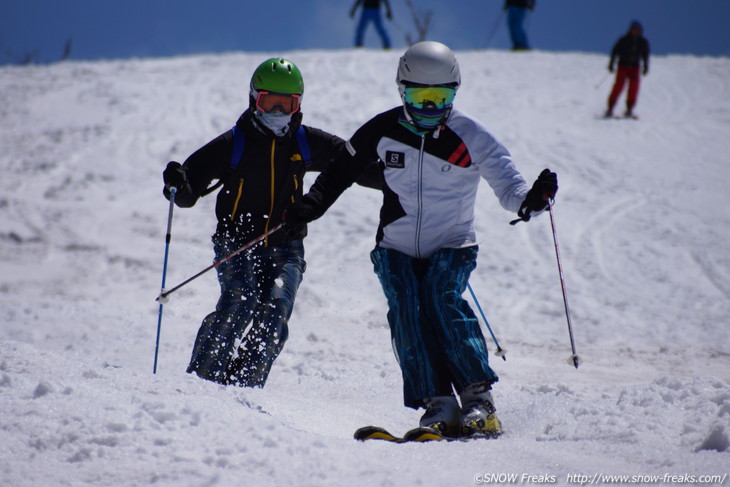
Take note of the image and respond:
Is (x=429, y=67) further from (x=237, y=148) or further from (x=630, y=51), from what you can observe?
(x=630, y=51)

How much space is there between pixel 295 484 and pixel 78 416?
0.86 metres

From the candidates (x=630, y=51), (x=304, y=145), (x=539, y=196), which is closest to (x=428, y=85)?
(x=539, y=196)

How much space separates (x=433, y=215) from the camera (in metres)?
3.82

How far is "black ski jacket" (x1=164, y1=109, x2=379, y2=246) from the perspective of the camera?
14.5ft

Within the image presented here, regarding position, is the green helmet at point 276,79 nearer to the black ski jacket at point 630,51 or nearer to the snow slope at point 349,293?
the snow slope at point 349,293

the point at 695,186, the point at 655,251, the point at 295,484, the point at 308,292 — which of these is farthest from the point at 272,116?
the point at 695,186

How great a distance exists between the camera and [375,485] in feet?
7.41

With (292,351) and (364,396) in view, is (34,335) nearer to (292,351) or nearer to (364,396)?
(292,351)

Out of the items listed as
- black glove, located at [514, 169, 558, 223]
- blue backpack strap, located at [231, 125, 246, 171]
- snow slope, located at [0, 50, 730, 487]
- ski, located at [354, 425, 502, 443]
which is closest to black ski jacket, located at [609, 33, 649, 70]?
snow slope, located at [0, 50, 730, 487]

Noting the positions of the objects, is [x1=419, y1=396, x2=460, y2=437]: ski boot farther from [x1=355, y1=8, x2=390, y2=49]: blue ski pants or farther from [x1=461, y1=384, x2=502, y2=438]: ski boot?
[x1=355, y1=8, x2=390, y2=49]: blue ski pants

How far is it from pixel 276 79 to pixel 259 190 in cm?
68

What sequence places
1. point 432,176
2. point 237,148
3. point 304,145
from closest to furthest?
point 432,176, point 237,148, point 304,145

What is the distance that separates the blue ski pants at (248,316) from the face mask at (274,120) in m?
0.71

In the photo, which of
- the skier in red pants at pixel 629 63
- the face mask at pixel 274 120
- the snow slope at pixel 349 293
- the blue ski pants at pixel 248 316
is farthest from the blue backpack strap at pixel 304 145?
the skier in red pants at pixel 629 63
